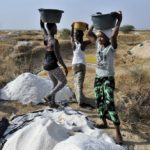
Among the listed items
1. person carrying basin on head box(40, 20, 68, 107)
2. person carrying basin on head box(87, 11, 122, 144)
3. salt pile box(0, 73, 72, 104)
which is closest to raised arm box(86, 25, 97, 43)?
person carrying basin on head box(87, 11, 122, 144)

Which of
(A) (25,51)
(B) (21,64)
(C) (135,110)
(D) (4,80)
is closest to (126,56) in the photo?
(A) (25,51)

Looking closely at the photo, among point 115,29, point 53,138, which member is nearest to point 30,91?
point 115,29

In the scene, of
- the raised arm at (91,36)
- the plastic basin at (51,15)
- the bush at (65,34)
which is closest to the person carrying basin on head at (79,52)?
the plastic basin at (51,15)

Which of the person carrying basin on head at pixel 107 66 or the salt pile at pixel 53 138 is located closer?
the salt pile at pixel 53 138

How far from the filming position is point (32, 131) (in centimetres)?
624

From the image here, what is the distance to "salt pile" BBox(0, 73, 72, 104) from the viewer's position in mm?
9703

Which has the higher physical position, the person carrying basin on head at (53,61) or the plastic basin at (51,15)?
the plastic basin at (51,15)

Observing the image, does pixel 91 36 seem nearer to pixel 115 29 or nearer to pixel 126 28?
pixel 115 29

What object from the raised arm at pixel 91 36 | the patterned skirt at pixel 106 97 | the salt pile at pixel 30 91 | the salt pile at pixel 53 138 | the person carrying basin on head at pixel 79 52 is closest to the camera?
the salt pile at pixel 53 138

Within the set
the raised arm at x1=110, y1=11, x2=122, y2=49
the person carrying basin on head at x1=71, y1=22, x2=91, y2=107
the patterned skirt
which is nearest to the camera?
the raised arm at x1=110, y1=11, x2=122, y2=49

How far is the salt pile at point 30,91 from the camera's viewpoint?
382 inches

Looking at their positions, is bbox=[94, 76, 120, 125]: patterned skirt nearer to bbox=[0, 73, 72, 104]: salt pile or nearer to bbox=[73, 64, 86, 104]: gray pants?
bbox=[73, 64, 86, 104]: gray pants

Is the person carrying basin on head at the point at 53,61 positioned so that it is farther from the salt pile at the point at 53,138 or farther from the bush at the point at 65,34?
the bush at the point at 65,34

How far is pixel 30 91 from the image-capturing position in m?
9.77
